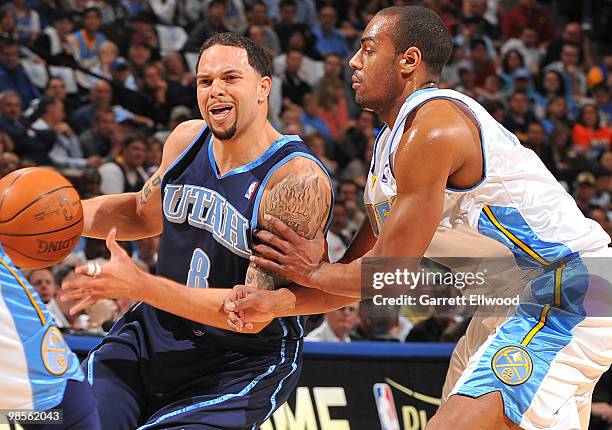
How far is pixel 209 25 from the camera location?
11102 millimetres

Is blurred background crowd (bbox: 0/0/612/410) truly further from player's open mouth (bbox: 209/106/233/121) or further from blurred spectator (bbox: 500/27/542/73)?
player's open mouth (bbox: 209/106/233/121)

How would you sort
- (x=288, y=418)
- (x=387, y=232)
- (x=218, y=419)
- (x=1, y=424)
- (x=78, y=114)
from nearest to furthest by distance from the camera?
(x=387, y=232) → (x=218, y=419) → (x=1, y=424) → (x=288, y=418) → (x=78, y=114)

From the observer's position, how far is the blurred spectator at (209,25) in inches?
432

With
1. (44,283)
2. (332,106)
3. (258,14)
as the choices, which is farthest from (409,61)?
(258,14)

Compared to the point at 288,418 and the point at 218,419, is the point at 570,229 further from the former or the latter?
the point at 288,418

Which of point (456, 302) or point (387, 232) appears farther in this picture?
point (456, 302)

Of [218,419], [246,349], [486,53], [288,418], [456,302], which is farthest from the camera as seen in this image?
[486,53]

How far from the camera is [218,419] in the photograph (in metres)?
3.72

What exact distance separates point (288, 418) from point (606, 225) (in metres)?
5.06

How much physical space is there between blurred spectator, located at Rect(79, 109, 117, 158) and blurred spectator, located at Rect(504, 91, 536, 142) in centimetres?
488

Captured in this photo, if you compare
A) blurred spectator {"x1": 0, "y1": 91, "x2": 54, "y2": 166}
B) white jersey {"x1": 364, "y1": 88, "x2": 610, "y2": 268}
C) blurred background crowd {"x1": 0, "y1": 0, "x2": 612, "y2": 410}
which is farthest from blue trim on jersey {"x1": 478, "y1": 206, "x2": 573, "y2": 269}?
blurred spectator {"x1": 0, "y1": 91, "x2": 54, "y2": 166}

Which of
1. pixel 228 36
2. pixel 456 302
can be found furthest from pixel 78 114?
pixel 228 36

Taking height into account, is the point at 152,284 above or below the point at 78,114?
above

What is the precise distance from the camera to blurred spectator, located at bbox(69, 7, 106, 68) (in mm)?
10148
